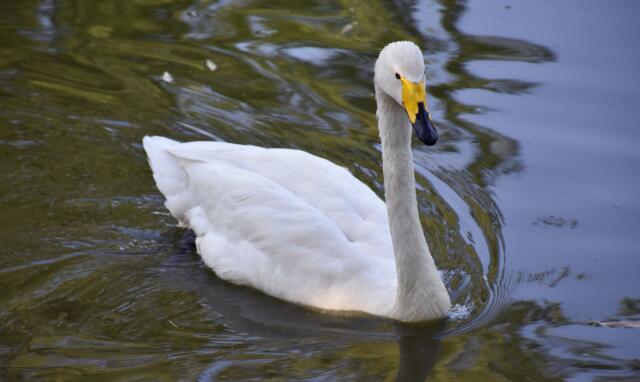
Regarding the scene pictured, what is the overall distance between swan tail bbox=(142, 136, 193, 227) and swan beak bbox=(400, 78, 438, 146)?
2.23 m

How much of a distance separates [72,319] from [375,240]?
1904mm

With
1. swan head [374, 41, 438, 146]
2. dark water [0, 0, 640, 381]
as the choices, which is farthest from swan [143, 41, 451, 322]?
dark water [0, 0, 640, 381]

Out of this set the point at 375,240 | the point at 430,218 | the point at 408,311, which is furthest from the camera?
the point at 430,218

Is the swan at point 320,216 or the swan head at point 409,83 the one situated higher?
the swan head at point 409,83

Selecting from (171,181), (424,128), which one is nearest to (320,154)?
(171,181)

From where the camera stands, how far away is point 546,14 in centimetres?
1089

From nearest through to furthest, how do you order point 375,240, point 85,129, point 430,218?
point 375,240 → point 430,218 → point 85,129

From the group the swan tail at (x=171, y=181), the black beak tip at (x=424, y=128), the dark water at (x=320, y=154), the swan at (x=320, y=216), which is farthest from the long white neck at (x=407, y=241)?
the swan tail at (x=171, y=181)

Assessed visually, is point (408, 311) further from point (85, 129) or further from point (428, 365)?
A: point (85, 129)

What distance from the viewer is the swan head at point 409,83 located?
19.1 feet

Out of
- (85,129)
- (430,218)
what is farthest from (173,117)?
(430,218)

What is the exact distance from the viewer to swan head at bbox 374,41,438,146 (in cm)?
582

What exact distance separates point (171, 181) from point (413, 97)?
2379 mm

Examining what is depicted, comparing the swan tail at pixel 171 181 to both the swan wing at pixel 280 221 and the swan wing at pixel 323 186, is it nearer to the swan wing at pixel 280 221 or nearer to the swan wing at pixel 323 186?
the swan wing at pixel 280 221
